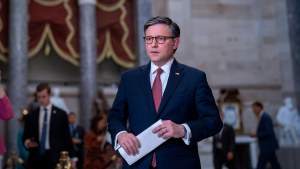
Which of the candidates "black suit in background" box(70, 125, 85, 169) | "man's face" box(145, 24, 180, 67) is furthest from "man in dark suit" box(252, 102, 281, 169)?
"man's face" box(145, 24, 180, 67)

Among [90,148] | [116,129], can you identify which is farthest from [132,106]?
[90,148]

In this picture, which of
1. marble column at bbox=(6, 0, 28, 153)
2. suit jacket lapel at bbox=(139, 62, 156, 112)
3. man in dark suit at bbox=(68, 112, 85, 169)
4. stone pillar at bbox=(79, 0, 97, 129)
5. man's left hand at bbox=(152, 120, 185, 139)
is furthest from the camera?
stone pillar at bbox=(79, 0, 97, 129)

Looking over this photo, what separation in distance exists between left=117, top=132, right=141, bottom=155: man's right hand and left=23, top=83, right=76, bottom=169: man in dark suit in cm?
258

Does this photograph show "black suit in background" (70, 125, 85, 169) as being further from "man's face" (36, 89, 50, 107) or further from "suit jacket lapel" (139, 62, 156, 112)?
"suit jacket lapel" (139, 62, 156, 112)

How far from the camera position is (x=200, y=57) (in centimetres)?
1038

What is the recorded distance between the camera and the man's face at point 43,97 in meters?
4.40

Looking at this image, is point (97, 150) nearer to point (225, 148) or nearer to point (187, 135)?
point (225, 148)

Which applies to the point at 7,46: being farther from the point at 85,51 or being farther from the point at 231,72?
the point at 231,72

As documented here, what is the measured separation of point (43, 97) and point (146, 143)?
105 inches

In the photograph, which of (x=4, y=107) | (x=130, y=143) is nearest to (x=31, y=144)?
(x=4, y=107)

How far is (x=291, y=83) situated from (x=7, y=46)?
296 inches

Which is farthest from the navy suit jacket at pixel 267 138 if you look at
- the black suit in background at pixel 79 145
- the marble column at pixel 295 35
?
the black suit in background at pixel 79 145

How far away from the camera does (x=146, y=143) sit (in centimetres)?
203

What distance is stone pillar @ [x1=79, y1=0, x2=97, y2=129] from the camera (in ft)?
34.0
